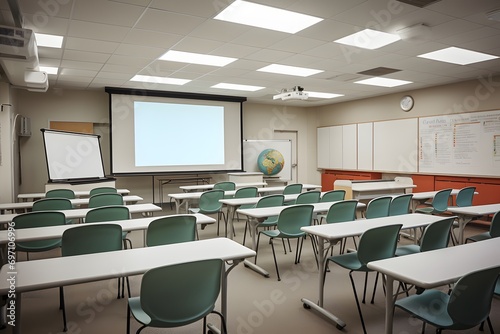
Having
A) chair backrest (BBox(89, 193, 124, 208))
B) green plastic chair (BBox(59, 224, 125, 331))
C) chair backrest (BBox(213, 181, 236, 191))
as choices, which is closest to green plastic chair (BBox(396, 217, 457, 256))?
green plastic chair (BBox(59, 224, 125, 331))

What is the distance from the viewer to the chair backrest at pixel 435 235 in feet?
8.71

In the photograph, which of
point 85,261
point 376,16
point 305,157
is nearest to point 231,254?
point 85,261

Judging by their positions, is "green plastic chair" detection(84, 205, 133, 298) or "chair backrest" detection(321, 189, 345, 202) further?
"chair backrest" detection(321, 189, 345, 202)

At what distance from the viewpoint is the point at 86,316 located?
2.91 m

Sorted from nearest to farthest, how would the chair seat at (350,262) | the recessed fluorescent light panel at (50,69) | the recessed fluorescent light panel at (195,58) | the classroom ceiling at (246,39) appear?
1. the chair seat at (350,262)
2. the classroom ceiling at (246,39)
3. the recessed fluorescent light panel at (195,58)
4. the recessed fluorescent light panel at (50,69)

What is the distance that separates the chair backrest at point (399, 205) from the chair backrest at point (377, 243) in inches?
70.2

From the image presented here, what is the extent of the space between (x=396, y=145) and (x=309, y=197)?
4.51m

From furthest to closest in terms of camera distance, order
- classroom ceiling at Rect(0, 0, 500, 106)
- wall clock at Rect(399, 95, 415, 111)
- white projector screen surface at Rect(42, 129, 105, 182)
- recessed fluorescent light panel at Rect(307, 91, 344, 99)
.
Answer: recessed fluorescent light panel at Rect(307, 91, 344, 99) → wall clock at Rect(399, 95, 415, 111) → white projector screen surface at Rect(42, 129, 105, 182) → classroom ceiling at Rect(0, 0, 500, 106)

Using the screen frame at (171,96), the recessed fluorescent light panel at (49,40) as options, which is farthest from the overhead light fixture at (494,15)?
the screen frame at (171,96)

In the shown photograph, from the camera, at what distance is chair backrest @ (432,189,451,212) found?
5.25m

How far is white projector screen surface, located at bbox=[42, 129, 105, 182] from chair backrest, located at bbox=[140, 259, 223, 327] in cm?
568

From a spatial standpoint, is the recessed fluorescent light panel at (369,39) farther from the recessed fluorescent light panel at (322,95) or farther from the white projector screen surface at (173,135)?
the white projector screen surface at (173,135)

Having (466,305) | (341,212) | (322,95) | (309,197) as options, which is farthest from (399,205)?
(322,95)

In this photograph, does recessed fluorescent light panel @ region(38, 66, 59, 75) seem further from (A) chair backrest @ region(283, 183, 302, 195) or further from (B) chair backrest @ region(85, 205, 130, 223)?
(A) chair backrest @ region(283, 183, 302, 195)
